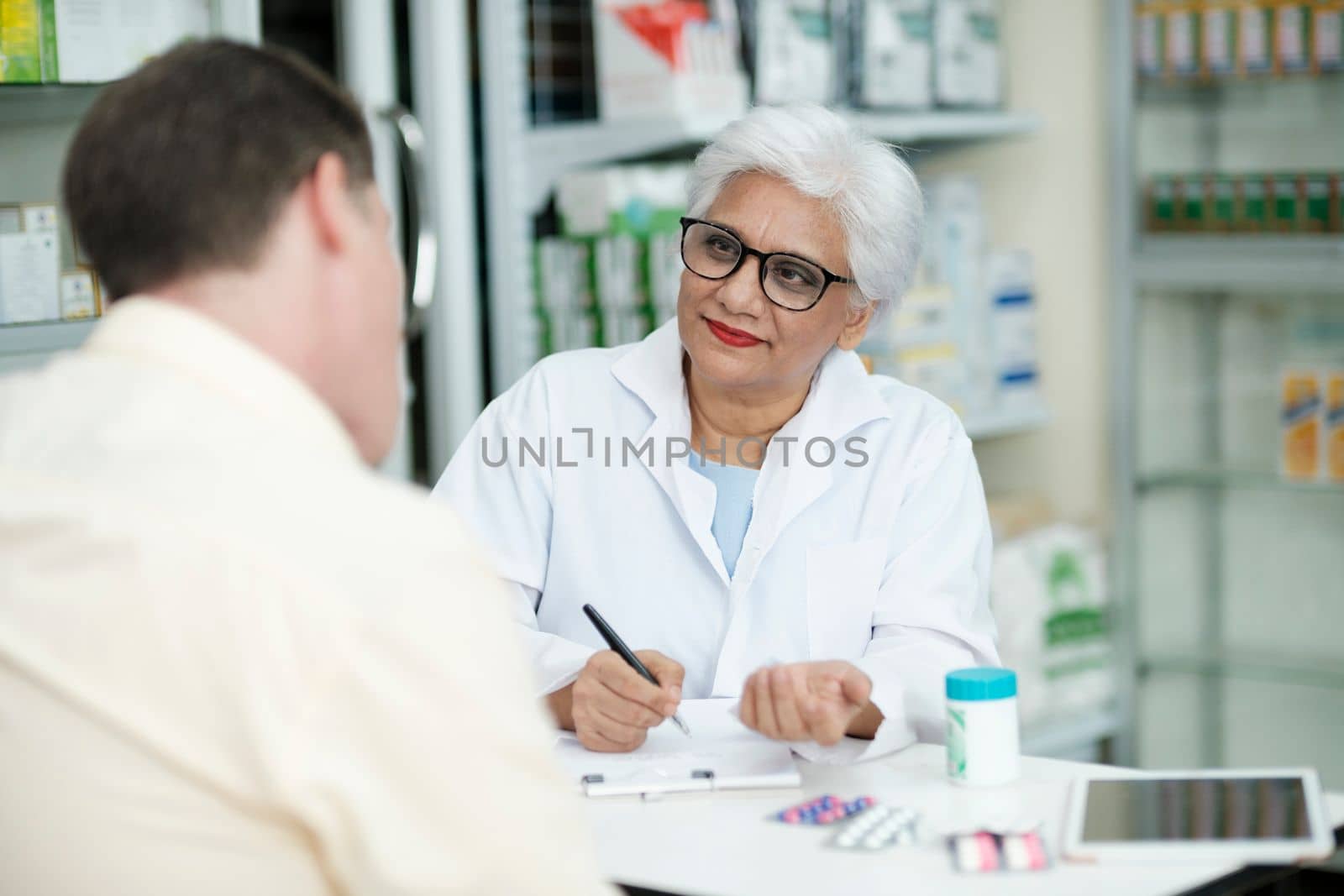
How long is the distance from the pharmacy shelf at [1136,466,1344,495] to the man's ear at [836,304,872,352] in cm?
180

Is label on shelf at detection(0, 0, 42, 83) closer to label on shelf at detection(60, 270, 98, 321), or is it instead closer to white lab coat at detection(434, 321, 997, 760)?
label on shelf at detection(60, 270, 98, 321)

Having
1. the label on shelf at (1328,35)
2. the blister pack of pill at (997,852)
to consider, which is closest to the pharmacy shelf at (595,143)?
the label on shelf at (1328,35)

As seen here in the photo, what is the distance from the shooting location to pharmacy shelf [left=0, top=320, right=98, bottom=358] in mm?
2409

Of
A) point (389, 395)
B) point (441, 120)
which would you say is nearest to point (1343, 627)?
point (441, 120)

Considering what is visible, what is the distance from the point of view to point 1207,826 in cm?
147

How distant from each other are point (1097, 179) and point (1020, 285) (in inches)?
13.4

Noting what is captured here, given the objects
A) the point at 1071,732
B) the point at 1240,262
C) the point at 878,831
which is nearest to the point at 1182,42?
the point at 1240,262

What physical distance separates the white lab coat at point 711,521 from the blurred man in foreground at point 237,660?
1.05 meters

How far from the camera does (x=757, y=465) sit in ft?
7.29

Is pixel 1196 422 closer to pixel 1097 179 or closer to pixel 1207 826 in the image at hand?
pixel 1097 179

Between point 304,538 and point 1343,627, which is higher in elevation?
point 304,538

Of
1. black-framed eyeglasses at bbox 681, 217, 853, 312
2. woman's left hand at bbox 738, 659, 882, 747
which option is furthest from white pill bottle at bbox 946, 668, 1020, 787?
black-framed eyeglasses at bbox 681, 217, 853, 312

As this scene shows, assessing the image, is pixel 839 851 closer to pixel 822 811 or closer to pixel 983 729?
pixel 822 811

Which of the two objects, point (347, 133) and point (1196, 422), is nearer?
point (347, 133)
